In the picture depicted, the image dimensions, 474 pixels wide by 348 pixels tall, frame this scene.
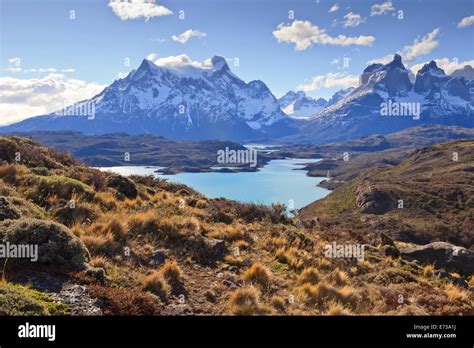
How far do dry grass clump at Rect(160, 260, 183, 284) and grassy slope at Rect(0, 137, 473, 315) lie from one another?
30 mm

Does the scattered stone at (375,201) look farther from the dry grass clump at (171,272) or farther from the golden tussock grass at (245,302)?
the golden tussock grass at (245,302)

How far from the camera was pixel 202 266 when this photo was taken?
1310cm

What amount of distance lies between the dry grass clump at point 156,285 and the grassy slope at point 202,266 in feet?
0.08

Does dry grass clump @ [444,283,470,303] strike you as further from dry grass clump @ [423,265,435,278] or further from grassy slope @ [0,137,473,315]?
dry grass clump @ [423,265,435,278]

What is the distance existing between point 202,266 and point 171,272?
79.8 inches

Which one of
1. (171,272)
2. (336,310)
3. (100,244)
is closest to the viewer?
(336,310)

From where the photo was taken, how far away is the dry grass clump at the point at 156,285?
9938 millimetres

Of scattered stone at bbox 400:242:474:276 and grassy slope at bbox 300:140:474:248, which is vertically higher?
scattered stone at bbox 400:242:474:276

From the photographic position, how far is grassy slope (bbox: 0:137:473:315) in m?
9.94

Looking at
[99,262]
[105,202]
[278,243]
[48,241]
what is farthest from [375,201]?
[48,241]

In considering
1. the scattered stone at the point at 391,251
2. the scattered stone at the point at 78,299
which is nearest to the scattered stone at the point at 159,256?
the scattered stone at the point at 78,299

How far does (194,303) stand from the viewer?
1009cm

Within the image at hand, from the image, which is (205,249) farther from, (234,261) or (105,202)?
(105,202)
